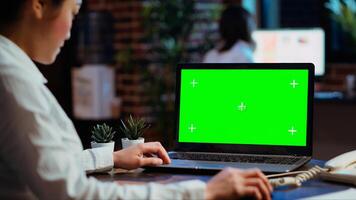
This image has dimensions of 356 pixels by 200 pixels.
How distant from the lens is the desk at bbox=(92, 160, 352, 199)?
1.65 m

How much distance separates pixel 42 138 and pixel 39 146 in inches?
0.7

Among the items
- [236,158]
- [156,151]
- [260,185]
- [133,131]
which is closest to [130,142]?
[133,131]

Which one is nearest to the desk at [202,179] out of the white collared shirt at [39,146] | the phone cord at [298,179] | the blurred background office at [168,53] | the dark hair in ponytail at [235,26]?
the phone cord at [298,179]

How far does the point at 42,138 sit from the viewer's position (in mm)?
1312

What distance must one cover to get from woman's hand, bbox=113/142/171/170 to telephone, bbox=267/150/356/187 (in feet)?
1.09

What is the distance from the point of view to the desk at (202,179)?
165 cm

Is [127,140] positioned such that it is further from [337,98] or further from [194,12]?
[194,12]

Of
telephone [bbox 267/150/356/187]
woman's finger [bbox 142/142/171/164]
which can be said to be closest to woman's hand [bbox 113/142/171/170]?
woman's finger [bbox 142/142/171/164]

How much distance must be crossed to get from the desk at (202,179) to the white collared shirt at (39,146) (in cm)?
33

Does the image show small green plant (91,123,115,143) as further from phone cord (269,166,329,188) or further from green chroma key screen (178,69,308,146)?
phone cord (269,166,329,188)

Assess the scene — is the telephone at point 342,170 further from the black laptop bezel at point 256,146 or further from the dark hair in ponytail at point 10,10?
the dark hair in ponytail at point 10,10

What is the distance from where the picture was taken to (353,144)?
4.48 metres

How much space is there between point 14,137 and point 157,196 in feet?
1.00

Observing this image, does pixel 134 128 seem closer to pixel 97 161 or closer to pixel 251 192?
pixel 97 161
